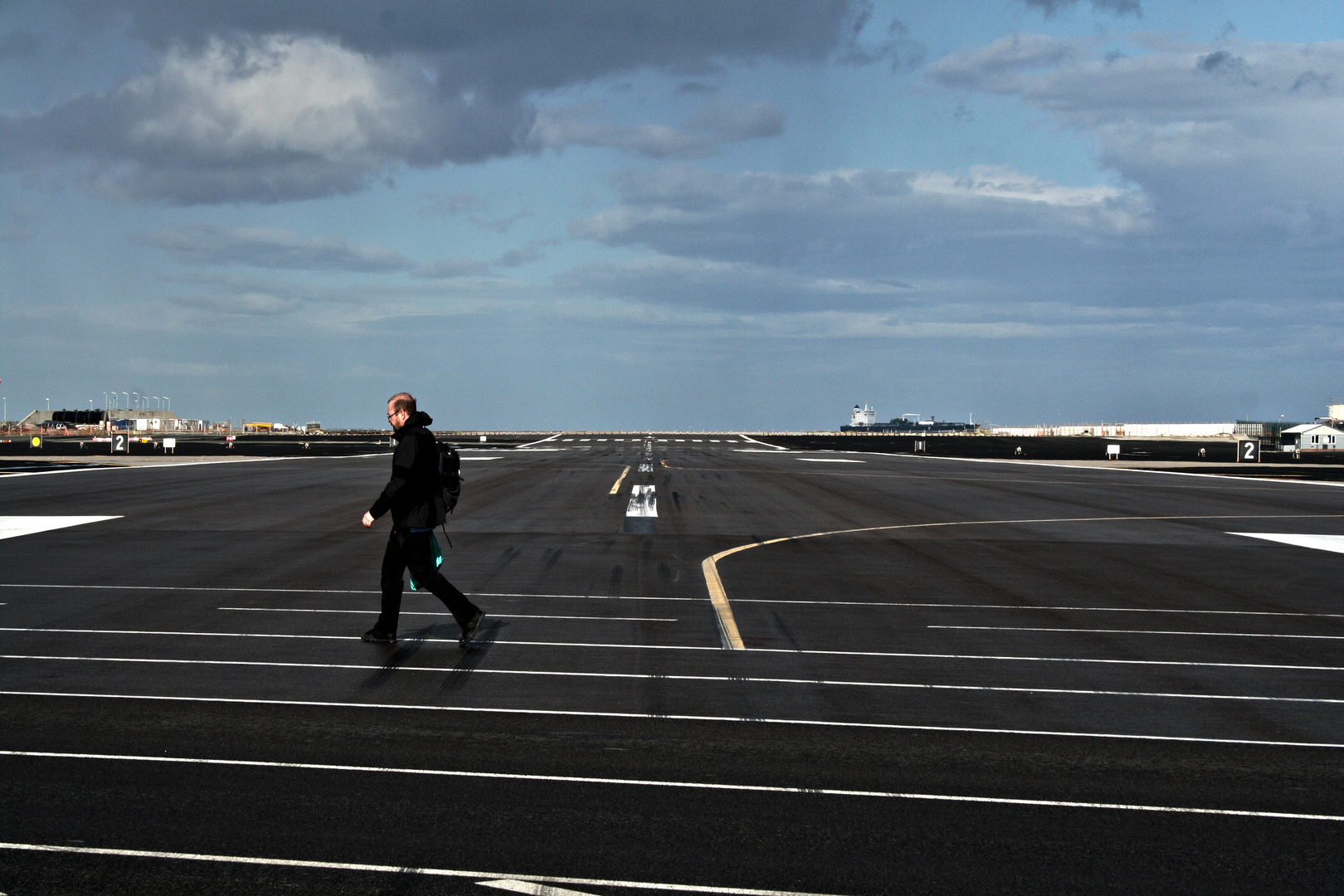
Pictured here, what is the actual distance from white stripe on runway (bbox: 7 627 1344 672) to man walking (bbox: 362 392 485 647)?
0.50m

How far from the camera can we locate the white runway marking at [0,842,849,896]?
5.09 metres

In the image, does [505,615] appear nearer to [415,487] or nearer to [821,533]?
[415,487]

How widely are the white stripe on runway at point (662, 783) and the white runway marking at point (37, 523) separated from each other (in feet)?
50.0

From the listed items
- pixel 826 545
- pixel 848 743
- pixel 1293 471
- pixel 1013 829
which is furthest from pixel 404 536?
pixel 1293 471

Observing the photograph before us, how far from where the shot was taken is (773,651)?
413 inches

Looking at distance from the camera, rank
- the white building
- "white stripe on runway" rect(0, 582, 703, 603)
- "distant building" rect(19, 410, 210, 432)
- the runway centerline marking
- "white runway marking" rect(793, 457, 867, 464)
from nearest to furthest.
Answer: the runway centerline marking
"white stripe on runway" rect(0, 582, 703, 603)
"white runway marking" rect(793, 457, 867, 464)
the white building
"distant building" rect(19, 410, 210, 432)

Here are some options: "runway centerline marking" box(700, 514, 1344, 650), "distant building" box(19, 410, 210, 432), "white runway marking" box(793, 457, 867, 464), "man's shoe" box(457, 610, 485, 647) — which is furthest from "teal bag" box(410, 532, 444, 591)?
"distant building" box(19, 410, 210, 432)

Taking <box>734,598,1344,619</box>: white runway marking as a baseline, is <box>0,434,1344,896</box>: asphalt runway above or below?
below

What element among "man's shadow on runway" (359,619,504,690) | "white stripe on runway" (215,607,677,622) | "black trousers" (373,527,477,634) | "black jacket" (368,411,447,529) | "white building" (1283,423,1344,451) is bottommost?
"man's shadow on runway" (359,619,504,690)

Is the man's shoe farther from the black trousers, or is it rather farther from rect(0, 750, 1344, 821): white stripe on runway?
rect(0, 750, 1344, 821): white stripe on runway

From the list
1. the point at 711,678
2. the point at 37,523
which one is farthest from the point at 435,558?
the point at 37,523

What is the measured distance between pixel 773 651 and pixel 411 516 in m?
3.76

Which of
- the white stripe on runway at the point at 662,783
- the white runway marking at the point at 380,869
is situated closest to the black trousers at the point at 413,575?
the white stripe on runway at the point at 662,783

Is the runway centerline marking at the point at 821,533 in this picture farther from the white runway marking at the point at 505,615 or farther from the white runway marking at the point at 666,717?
the white runway marking at the point at 666,717
